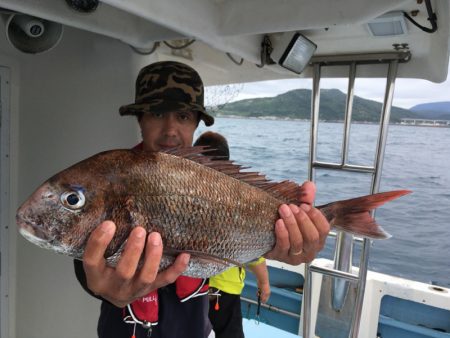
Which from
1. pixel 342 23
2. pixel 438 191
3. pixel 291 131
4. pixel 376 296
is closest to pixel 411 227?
pixel 438 191

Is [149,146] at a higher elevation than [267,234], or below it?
higher

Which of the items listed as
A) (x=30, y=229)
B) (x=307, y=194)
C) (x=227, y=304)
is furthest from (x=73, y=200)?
(x=227, y=304)

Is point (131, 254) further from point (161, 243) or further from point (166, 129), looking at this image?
point (166, 129)

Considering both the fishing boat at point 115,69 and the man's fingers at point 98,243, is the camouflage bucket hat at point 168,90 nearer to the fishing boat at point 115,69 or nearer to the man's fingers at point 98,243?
the fishing boat at point 115,69

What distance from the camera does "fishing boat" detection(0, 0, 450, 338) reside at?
2.04 m

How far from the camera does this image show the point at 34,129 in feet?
9.46

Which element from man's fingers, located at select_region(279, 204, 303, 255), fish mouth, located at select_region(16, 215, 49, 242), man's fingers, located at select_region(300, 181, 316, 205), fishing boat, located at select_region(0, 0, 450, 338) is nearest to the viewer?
fish mouth, located at select_region(16, 215, 49, 242)

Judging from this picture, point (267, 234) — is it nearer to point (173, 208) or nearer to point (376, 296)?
point (173, 208)

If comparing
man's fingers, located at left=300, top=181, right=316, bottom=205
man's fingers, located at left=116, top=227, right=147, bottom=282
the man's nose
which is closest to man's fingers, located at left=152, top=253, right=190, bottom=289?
man's fingers, located at left=116, top=227, right=147, bottom=282

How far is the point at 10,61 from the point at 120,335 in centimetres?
218

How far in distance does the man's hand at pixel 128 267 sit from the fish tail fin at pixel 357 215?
0.76 meters

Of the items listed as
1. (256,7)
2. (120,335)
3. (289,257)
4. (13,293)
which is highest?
(256,7)

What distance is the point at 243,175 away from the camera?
5.32 feet

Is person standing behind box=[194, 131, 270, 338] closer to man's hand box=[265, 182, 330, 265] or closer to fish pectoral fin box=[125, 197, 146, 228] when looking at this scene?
man's hand box=[265, 182, 330, 265]
